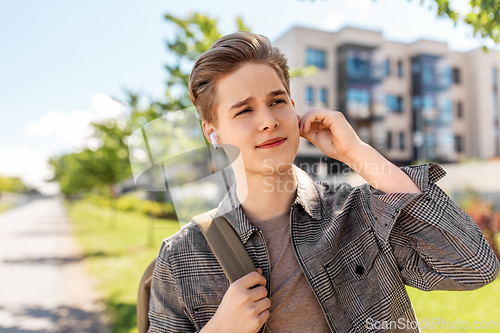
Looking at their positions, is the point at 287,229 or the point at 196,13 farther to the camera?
the point at 196,13

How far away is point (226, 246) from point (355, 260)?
578mm

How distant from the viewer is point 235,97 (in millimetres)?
1550

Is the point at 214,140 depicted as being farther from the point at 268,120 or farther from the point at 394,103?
the point at 394,103

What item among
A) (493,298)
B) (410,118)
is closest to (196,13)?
(493,298)

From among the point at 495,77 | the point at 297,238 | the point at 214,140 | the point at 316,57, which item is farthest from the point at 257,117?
the point at 495,77

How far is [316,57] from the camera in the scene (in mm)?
25500

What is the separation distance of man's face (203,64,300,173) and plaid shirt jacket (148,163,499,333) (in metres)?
0.25

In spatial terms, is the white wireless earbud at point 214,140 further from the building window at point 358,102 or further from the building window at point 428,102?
the building window at point 428,102

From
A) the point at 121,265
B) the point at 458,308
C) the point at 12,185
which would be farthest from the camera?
the point at 12,185

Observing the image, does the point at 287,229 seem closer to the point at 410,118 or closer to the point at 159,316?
the point at 159,316

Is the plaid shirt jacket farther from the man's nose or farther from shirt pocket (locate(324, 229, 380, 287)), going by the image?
the man's nose

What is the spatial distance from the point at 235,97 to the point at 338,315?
1026mm

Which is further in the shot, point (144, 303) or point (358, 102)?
point (358, 102)

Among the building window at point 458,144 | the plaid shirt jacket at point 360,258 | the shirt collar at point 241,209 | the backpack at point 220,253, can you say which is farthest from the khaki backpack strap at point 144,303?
the building window at point 458,144
